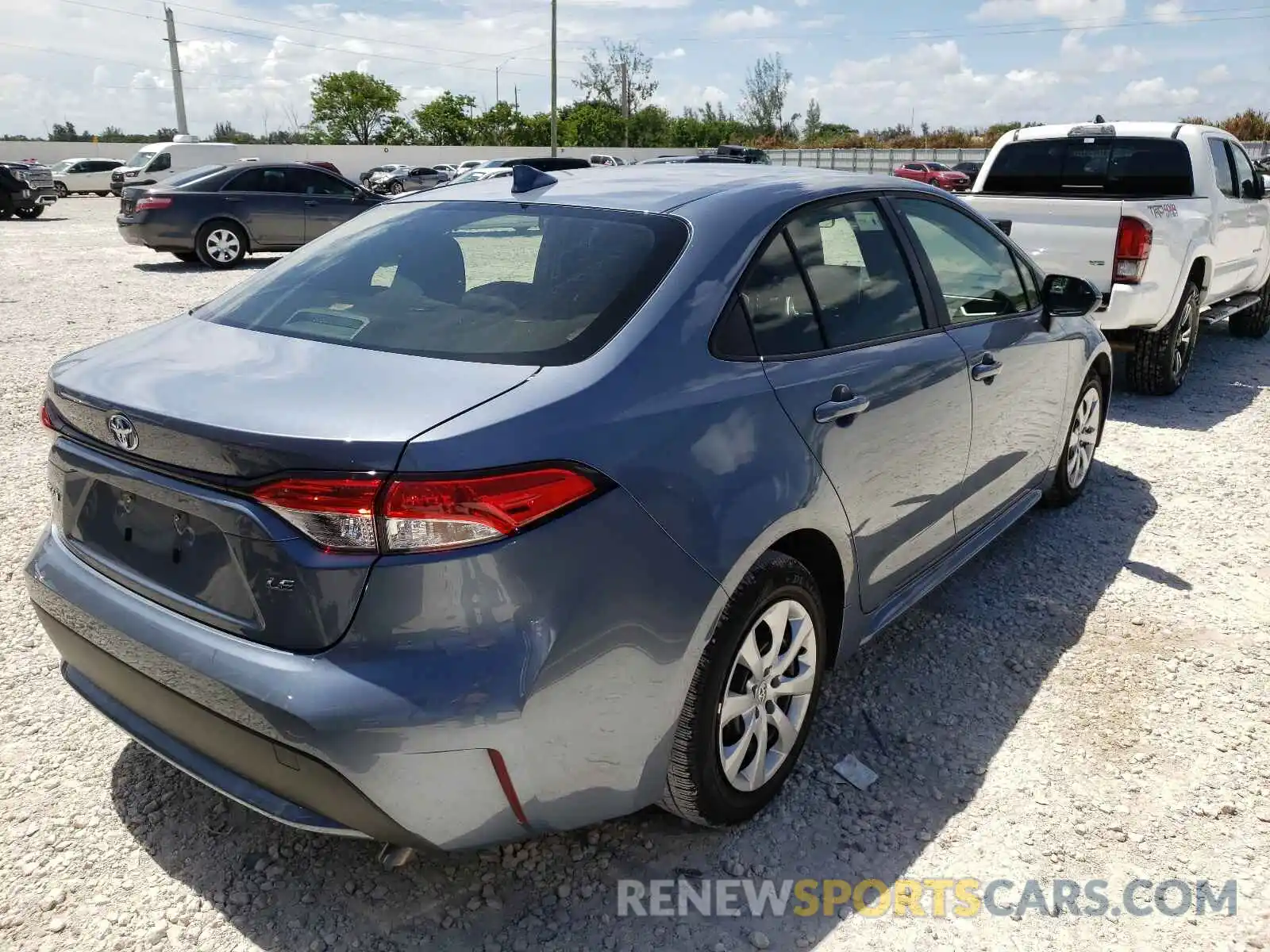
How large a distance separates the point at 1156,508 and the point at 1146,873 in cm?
300

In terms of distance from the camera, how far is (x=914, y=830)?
8.59ft

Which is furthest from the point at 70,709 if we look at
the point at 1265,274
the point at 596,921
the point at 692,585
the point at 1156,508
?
the point at 1265,274

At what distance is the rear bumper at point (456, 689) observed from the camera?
1828 millimetres

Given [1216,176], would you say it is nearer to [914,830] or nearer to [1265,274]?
[1265,274]

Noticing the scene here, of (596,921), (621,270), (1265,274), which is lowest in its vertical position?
(596,921)

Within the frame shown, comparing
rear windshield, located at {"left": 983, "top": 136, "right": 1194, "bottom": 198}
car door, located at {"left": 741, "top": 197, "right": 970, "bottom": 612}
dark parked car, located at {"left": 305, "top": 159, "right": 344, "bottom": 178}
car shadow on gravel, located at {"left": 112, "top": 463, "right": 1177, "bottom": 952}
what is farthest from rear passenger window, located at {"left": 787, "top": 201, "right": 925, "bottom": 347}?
dark parked car, located at {"left": 305, "top": 159, "right": 344, "bottom": 178}

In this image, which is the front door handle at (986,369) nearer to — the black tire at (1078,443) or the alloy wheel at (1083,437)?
the black tire at (1078,443)

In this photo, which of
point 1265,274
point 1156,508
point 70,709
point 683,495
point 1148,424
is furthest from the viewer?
point 1265,274

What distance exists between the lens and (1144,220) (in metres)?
6.38

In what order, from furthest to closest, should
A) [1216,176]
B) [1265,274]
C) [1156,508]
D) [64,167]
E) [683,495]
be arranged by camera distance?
[64,167]
[1265,274]
[1216,176]
[1156,508]
[683,495]

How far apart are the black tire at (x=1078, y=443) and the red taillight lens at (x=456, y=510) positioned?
3.52 m

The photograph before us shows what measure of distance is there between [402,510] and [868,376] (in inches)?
61.4

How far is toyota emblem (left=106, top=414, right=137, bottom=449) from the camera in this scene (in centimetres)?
207

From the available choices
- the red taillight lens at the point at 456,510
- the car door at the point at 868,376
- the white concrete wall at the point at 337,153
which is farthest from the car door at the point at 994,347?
the white concrete wall at the point at 337,153
